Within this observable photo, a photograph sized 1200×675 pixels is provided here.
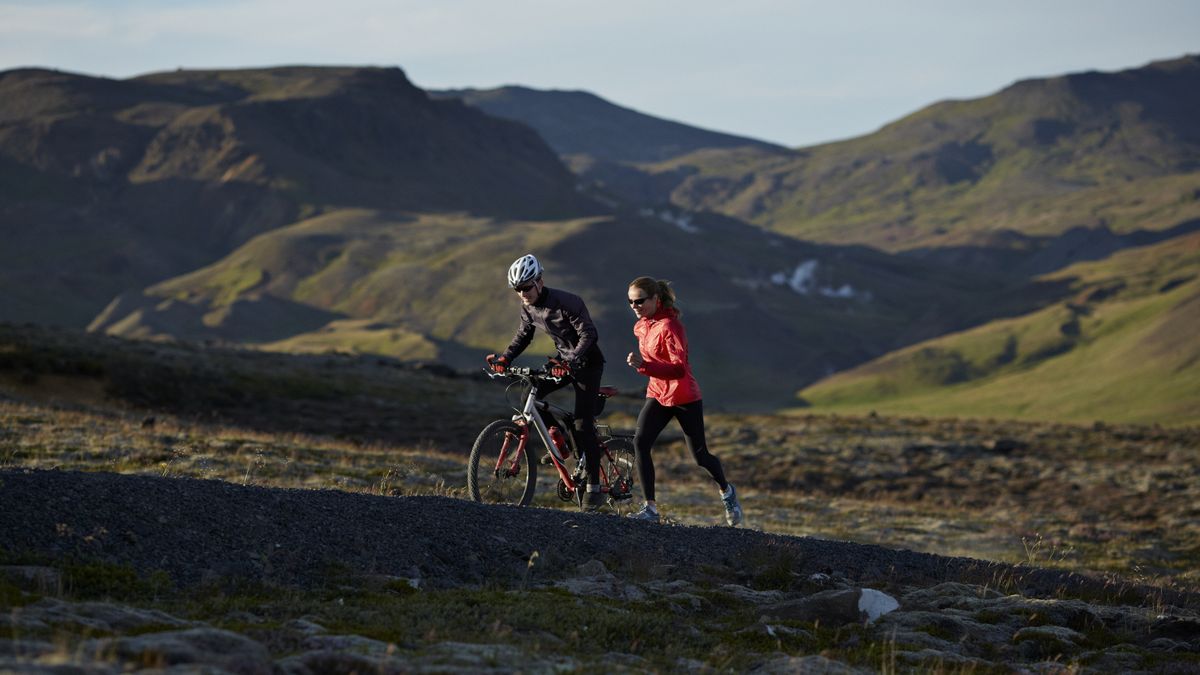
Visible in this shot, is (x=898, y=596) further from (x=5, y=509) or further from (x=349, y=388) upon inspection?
(x=349, y=388)

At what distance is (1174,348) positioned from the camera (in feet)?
572

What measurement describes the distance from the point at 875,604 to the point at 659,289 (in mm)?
4774

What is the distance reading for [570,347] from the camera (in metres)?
14.9

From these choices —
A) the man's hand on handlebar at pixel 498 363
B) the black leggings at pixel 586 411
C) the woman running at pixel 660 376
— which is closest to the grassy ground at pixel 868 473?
the man's hand on handlebar at pixel 498 363

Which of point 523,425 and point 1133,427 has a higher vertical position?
point 523,425

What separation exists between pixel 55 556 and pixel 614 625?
14.2ft

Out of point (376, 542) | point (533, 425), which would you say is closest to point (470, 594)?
point (376, 542)

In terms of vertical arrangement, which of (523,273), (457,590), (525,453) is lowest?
(457,590)

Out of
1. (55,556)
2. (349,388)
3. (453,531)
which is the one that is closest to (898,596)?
(453,531)

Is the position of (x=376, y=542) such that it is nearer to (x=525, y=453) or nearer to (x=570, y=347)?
(x=525, y=453)

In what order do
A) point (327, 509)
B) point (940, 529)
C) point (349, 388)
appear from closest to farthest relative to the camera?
point (327, 509) → point (940, 529) → point (349, 388)

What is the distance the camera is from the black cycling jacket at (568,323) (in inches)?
570

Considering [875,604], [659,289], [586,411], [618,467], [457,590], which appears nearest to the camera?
[457,590]

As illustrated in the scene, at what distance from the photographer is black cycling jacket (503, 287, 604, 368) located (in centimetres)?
1447
